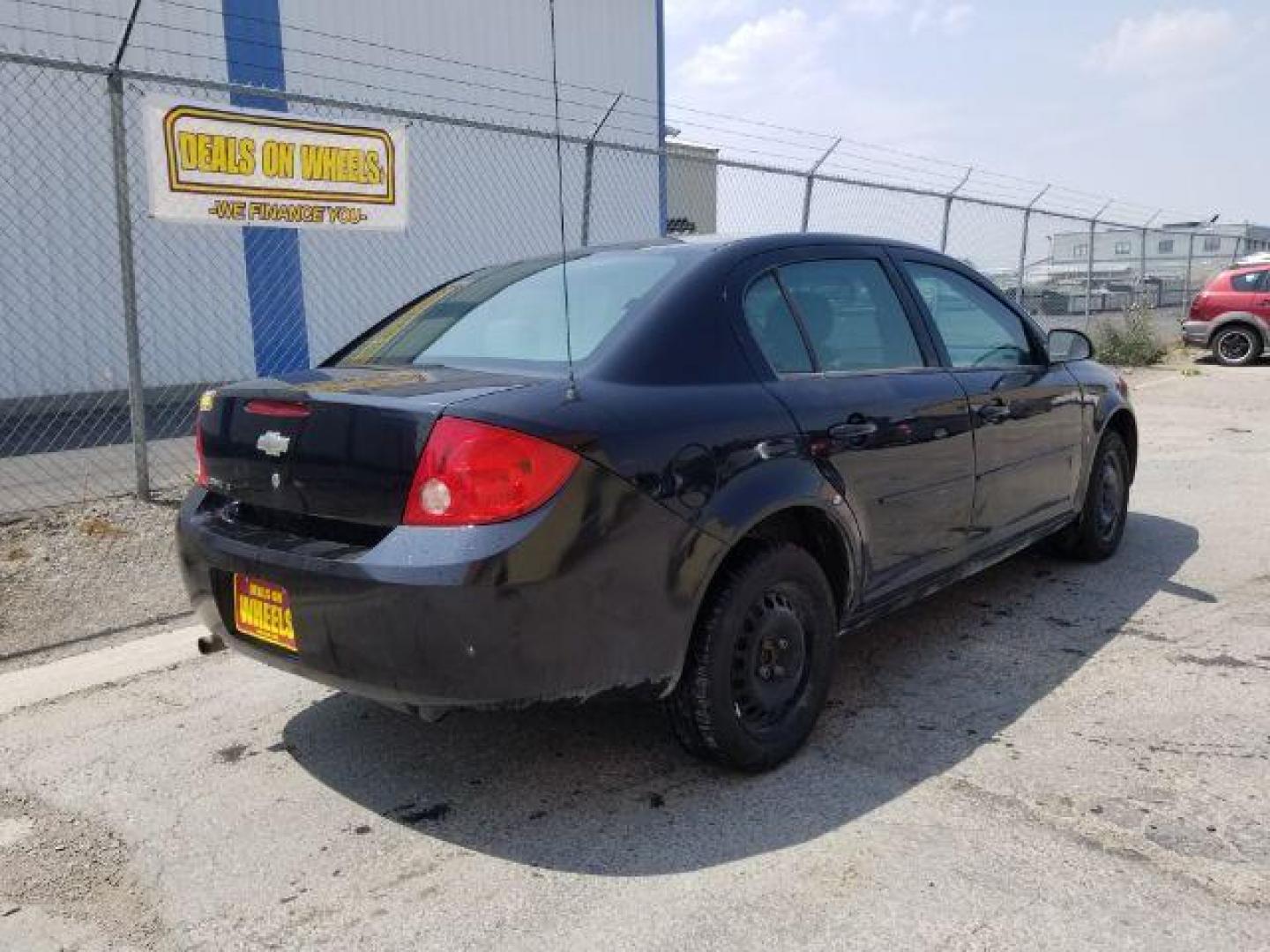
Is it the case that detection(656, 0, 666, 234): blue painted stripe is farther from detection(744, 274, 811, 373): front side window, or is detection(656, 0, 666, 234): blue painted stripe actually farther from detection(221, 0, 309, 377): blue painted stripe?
detection(744, 274, 811, 373): front side window

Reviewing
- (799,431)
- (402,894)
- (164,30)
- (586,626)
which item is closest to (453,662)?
(586,626)

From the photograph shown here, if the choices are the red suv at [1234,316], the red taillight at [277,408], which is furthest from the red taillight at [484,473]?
the red suv at [1234,316]

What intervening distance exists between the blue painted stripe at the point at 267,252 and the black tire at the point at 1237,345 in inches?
515

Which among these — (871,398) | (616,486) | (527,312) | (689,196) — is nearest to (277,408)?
(527,312)

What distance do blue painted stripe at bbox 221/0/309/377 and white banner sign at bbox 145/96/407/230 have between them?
449cm

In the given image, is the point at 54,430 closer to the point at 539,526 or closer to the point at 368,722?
the point at 368,722

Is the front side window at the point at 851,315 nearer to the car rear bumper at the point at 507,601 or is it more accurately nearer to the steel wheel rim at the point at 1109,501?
the car rear bumper at the point at 507,601

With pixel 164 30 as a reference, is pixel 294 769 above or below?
below

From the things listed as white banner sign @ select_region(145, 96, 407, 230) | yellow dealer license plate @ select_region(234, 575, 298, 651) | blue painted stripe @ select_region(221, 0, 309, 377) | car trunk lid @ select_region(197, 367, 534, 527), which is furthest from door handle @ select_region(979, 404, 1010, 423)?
blue painted stripe @ select_region(221, 0, 309, 377)

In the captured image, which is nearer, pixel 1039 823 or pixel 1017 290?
pixel 1039 823

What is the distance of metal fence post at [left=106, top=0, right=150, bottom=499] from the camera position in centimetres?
531

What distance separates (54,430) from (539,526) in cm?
830

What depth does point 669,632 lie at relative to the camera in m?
2.72

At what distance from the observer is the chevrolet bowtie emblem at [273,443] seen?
9.20 ft
